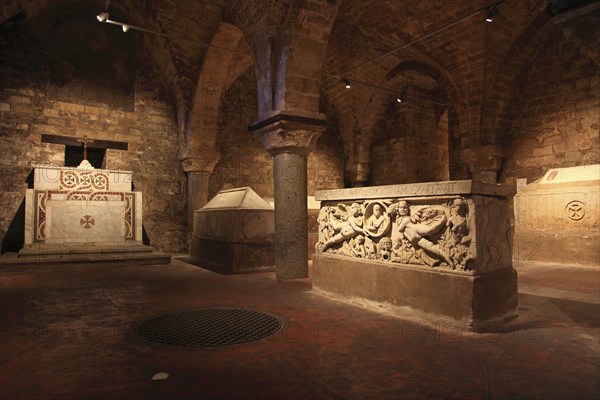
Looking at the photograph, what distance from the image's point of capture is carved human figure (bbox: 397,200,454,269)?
336 centimetres

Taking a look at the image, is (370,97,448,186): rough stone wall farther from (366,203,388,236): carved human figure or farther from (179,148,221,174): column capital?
(366,203,388,236): carved human figure

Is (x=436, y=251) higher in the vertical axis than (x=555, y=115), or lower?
lower

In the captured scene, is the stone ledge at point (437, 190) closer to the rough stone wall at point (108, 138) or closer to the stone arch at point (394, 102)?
the rough stone wall at point (108, 138)

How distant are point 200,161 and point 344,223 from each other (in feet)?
21.3

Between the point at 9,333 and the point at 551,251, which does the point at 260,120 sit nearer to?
the point at 9,333

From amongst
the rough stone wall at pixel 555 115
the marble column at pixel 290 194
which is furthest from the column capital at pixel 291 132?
the rough stone wall at pixel 555 115

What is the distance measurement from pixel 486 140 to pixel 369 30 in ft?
12.7

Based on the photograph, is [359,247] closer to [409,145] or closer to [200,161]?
[200,161]

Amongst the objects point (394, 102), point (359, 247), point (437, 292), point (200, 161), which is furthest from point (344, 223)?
point (394, 102)

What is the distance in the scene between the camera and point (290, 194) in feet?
18.3

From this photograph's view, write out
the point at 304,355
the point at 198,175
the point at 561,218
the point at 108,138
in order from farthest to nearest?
the point at 198,175
the point at 108,138
the point at 561,218
the point at 304,355

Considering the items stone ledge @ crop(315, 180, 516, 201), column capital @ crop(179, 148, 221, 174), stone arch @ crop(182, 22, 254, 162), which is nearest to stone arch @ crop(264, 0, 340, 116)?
stone ledge @ crop(315, 180, 516, 201)

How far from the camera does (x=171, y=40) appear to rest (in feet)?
29.5

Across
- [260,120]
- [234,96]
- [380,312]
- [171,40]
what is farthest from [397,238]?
[234,96]
